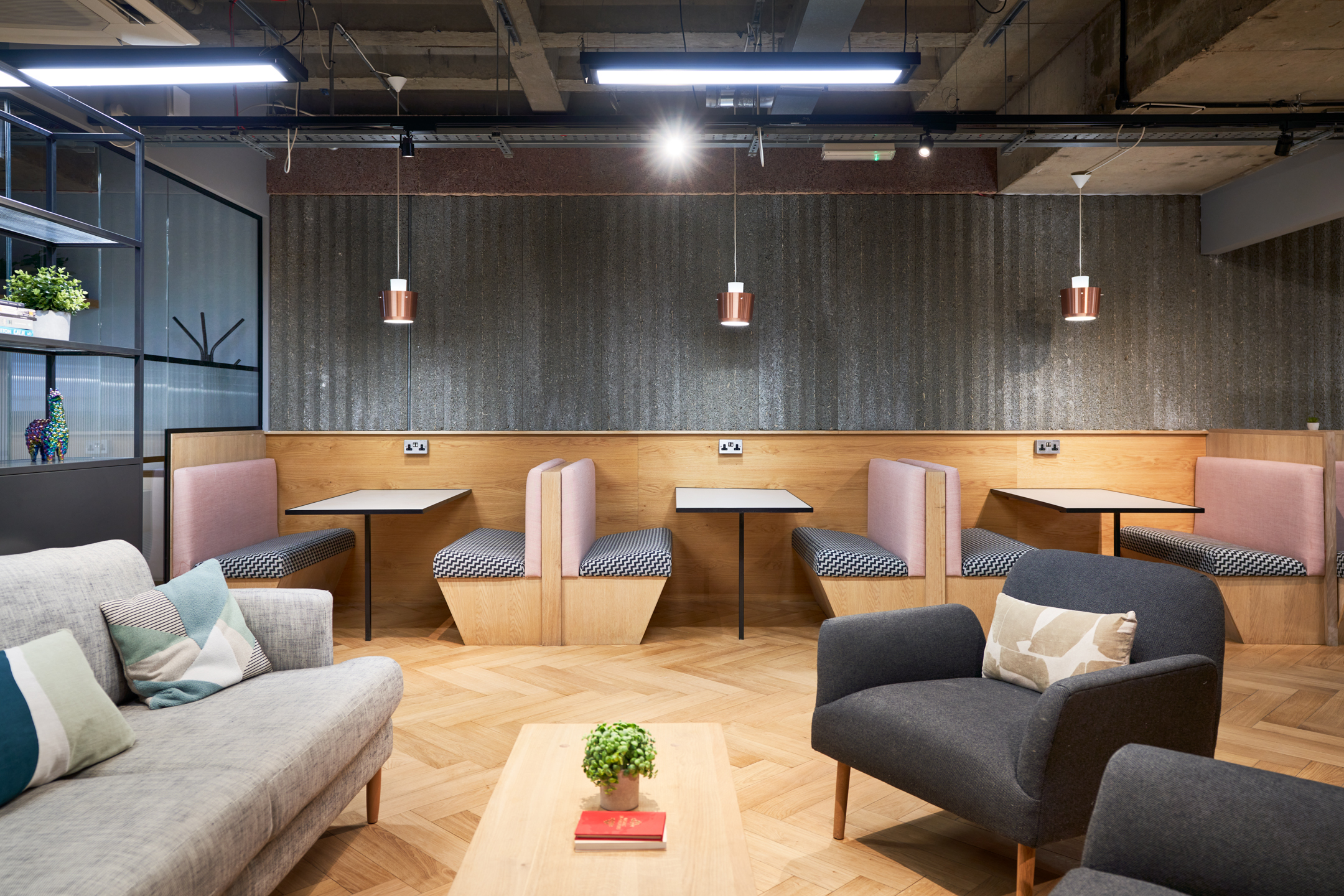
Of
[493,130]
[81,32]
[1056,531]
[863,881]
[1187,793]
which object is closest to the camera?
[1187,793]

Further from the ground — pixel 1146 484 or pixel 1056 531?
pixel 1146 484

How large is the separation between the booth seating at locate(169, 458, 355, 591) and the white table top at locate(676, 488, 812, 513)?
217cm

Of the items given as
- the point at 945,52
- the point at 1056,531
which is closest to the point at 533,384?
the point at 945,52

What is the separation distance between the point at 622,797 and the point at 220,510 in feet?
12.5

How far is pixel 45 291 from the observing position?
9.25 feet

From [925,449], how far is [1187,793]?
4.05 metres

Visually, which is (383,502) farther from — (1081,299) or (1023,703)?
(1081,299)

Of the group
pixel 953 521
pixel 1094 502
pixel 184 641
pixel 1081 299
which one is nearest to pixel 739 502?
pixel 953 521

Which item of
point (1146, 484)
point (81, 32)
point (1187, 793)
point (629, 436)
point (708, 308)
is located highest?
point (81, 32)

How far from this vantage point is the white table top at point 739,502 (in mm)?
4070

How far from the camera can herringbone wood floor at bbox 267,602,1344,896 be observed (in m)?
2.06

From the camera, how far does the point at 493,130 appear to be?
4.18 m

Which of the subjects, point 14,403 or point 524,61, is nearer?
point 14,403

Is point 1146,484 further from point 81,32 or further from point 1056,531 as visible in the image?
point 81,32
